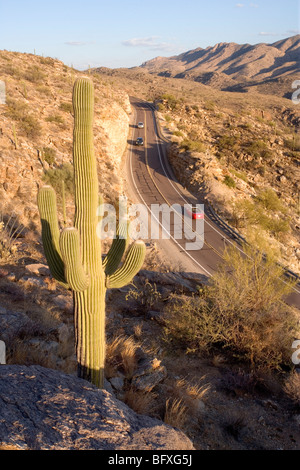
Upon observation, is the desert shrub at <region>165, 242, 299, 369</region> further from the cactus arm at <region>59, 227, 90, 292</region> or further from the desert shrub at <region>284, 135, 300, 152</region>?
the desert shrub at <region>284, 135, 300, 152</region>

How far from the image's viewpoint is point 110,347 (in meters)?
7.74

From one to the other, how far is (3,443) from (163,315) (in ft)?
24.2

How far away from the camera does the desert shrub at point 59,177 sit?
20.8 metres

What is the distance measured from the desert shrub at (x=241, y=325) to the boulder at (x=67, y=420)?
438cm

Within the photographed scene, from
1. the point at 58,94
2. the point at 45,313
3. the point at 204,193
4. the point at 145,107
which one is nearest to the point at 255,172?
the point at 204,193

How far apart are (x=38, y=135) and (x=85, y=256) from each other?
22.0 metres

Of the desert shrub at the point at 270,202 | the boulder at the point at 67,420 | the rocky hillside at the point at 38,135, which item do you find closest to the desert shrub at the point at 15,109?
the rocky hillside at the point at 38,135

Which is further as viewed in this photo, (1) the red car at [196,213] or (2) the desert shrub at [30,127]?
(1) the red car at [196,213]

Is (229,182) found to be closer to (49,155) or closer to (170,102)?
(49,155)

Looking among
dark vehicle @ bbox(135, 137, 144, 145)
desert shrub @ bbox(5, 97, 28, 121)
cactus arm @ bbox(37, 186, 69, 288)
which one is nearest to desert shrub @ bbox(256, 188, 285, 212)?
dark vehicle @ bbox(135, 137, 144, 145)

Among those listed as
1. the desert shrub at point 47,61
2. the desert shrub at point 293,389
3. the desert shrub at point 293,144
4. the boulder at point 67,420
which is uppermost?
the desert shrub at point 47,61

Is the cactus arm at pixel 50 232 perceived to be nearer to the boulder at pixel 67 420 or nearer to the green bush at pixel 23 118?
the boulder at pixel 67 420

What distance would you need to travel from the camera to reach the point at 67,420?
13.3ft
